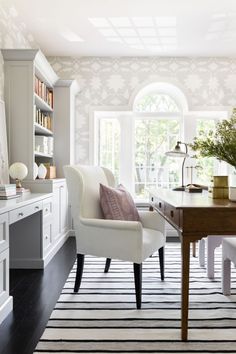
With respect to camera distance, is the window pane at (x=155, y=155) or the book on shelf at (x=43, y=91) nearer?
the book on shelf at (x=43, y=91)

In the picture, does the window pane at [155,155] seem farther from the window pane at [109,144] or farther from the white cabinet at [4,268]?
the white cabinet at [4,268]

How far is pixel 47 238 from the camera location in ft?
12.3

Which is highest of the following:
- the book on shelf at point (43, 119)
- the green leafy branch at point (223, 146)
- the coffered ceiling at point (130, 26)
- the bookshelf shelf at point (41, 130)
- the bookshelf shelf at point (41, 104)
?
the coffered ceiling at point (130, 26)

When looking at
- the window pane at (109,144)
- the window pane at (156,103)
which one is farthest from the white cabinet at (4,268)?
the window pane at (156,103)

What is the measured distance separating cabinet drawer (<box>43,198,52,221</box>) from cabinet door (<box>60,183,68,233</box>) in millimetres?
643

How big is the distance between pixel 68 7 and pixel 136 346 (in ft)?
10.8

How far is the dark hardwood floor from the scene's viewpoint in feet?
6.48

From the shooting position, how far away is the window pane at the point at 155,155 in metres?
5.55

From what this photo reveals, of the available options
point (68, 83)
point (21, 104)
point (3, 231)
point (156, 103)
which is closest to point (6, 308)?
point (3, 231)

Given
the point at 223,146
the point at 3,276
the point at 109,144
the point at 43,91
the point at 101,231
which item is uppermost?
the point at 43,91

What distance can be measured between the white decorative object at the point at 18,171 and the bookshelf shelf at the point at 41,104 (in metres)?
0.91

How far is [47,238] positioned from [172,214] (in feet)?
6.27

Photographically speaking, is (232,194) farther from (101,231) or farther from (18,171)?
(18,171)

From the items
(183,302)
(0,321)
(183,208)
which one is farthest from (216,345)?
(0,321)
